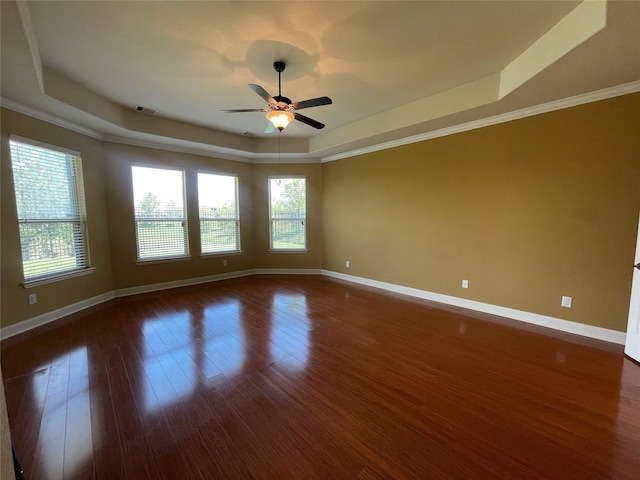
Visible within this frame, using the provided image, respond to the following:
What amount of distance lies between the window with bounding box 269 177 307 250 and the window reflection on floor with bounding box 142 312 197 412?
2.94 m

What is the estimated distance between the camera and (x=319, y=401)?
1950mm

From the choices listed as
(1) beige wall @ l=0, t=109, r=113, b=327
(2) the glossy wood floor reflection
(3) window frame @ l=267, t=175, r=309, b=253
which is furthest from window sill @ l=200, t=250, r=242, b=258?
(2) the glossy wood floor reflection

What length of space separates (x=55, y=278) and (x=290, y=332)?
324 centimetres

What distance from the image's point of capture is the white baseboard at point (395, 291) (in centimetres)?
290

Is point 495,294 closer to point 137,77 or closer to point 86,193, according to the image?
point 137,77

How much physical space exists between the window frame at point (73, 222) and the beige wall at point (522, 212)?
4.65 metres

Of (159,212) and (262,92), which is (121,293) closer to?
(159,212)

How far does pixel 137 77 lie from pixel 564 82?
4.48 m

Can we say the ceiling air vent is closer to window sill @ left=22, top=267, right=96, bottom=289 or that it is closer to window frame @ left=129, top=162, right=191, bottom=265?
window frame @ left=129, top=162, right=191, bottom=265

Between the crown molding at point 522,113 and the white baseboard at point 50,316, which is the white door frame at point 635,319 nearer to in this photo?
the crown molding at point 522,113

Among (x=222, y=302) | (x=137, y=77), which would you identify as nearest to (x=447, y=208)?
(x=222, y=302)

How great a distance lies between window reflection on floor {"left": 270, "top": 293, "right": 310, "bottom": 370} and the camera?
253cm

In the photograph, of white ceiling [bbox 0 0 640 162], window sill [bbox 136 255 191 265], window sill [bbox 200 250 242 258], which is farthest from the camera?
window sill [bbox 200 250 242 258]

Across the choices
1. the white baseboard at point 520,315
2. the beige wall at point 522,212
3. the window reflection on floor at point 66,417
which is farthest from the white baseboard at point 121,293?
the beige wall at point 522,212
